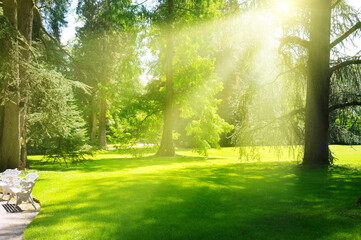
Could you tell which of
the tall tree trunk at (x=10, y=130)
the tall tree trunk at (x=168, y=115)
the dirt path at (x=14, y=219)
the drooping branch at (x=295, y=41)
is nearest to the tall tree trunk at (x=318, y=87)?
the drooping branch at (x=295, y=41)

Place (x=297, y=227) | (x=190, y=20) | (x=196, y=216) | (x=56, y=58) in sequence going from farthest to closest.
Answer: (x=190, y=20) → (x=56, y=58) → (x=196, y=216) → (x=297, y=227)

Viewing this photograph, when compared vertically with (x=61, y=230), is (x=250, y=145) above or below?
above

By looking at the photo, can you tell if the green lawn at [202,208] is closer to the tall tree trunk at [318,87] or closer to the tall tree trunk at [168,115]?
the tall tree trunk at [318,87]

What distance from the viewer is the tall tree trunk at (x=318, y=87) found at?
45.9 feet

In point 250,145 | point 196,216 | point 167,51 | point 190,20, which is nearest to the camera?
point 196,216

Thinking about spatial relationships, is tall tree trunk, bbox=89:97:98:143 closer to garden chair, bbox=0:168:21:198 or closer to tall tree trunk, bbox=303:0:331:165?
garden chair, bbox=0:168:21:198

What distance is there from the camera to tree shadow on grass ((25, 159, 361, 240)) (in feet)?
20.1

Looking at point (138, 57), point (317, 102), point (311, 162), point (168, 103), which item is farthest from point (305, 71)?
point (138, 57)

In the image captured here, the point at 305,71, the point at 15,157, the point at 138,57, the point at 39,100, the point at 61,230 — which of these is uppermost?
the point at 138,57

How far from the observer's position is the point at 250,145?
16547mm

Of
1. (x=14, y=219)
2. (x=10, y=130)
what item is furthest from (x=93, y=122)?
(x=14, y=219)

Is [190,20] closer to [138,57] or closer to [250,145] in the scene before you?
[138,57]

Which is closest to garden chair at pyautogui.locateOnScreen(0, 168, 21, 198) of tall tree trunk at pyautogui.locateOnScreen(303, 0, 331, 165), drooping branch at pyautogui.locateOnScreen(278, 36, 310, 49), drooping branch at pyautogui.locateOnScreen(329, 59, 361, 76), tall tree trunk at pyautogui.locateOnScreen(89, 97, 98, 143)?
tall tree trunk at pyautogui.locateOnScreen(303, 0, 331, 165)

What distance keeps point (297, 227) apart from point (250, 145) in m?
10.4
